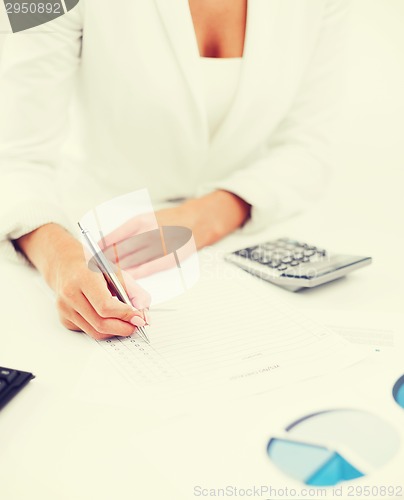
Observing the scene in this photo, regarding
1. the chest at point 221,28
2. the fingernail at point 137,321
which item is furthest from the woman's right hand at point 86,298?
the chest at point 221,28

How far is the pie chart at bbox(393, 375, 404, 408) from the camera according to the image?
44 cm

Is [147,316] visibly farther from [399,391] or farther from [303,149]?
[303,149]

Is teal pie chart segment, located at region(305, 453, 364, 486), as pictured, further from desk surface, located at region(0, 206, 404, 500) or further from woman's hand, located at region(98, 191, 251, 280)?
woman's hand, located at region(98, 191, 251, 280)

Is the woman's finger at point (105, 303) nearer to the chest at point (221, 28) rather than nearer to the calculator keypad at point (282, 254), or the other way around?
the calculator keypad at point (282, 254)

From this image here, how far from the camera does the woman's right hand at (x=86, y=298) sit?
0.52m

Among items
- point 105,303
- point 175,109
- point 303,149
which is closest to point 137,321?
point 105,303

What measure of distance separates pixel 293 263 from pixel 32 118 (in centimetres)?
43

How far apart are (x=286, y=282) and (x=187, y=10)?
0.44m

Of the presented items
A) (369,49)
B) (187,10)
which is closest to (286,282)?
(187,10)

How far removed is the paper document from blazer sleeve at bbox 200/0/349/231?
0.91 feet

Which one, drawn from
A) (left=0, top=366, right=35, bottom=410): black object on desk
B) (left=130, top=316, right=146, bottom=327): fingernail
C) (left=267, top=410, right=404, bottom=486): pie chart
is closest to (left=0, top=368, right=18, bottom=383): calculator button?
(left=0, top=366, right=35, bottom=410): black object on desk

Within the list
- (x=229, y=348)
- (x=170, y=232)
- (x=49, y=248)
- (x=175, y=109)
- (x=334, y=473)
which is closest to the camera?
(x=334, y=473)

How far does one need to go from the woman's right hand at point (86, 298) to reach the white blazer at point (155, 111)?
9 centimetres

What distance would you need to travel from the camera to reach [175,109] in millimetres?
869
